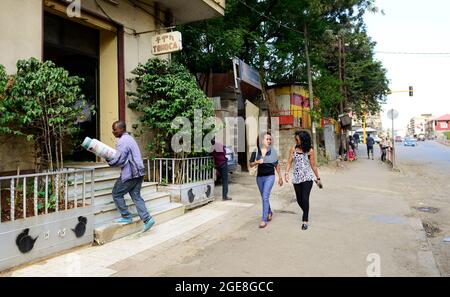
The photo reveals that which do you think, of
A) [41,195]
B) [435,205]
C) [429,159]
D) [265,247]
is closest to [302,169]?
[265,247]

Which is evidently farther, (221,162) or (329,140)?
(329,140)

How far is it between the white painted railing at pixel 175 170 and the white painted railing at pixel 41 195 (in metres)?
2.30

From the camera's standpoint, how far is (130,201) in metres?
6.45

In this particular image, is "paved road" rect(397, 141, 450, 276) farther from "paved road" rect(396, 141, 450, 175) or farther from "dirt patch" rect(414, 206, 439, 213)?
"paved road" rect(396, 141, 450, 175)

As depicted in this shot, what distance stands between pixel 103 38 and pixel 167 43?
4.94ft

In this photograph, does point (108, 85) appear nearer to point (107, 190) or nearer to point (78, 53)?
point (78, 53)

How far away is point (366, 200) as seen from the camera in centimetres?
898

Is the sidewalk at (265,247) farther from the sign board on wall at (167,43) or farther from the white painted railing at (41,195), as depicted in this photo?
the sign board on wall at (167,43)

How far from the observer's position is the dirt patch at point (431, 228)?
246 inches

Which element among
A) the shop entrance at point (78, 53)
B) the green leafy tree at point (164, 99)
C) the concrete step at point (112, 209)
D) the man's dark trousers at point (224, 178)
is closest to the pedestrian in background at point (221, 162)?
the man's dark trousers at point (224, 178)

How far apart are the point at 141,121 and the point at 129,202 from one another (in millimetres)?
2232

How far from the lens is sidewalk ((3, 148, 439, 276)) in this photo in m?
4.27

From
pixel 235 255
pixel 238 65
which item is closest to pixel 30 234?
pixel 235 255
